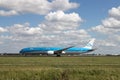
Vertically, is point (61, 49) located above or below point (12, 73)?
above

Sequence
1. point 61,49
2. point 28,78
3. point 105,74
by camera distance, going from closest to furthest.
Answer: point 28,78, point 105,74, point 61,49

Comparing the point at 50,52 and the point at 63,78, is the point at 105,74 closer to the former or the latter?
the point at 63,78

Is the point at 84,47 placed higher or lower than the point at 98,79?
higher

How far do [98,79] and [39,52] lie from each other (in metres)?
119

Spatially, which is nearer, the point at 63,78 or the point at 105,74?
the point at 63,78

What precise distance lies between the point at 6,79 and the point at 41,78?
12.4 ft

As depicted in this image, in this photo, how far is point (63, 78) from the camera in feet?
96.9

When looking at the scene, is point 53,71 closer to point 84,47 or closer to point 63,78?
point 63,78

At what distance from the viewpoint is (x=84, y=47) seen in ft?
560

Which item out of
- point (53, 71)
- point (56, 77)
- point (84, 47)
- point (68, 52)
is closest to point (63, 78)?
point (56, 77)

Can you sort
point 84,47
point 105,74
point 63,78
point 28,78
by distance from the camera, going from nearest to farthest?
point 63,78 → point 28,78 → point 105,74 → point 84,47

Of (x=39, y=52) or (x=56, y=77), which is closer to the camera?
(x=56, y=77)

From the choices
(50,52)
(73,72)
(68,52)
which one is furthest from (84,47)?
(73,72)

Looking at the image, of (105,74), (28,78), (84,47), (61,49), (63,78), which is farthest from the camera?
(84,47)
